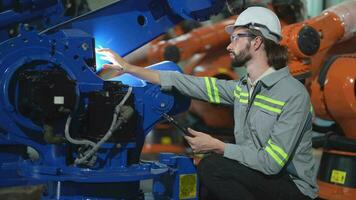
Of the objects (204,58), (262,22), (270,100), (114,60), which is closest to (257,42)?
(262,22)

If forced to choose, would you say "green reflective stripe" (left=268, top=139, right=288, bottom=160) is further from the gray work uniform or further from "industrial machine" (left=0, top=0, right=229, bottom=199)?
"industrial machine" (left=0, top=0, right=229, bottom=199)

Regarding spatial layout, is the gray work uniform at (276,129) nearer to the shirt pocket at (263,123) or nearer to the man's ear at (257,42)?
the shirt pocket at (263,123)

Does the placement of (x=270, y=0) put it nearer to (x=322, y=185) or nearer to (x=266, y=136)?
(x=322, y=185)

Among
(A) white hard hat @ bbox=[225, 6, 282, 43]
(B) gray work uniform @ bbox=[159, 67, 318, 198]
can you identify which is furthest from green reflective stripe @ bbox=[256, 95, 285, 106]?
(A) white hard hat @ bbox=[225, 6, 282, 43]

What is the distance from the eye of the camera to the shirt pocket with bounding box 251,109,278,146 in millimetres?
2535

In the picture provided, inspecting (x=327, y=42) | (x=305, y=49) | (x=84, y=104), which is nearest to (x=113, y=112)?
(x=84, y=104)

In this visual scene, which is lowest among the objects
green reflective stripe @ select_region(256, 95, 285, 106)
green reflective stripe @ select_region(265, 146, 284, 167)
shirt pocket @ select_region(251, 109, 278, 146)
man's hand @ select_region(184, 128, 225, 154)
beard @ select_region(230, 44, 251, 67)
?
green reflective stripe @ select_region(265, 146, 284, 167)

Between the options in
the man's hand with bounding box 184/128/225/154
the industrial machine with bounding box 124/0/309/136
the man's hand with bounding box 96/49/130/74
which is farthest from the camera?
the industrial machine with bounding box 124/0/309/136

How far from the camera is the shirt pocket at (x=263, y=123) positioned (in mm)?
2535

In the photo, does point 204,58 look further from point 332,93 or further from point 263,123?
point 263,123

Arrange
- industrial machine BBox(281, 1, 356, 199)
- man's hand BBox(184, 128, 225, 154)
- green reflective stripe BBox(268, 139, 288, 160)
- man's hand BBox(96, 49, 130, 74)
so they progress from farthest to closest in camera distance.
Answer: industrial machine BBox(281, 1, 356, 199)
man's hand BBox(96, 49, 130, 74)
man's hand BBox(184, 128, 225, 154)
green reflective stripe BBox(268, 139, 288, 160)

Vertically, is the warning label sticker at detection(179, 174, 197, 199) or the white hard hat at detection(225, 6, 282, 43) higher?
the white hard hat at detection(225, 6, 282, 43)

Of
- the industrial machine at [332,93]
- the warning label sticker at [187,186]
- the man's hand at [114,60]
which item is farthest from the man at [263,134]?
the industrial machine at [332,93]

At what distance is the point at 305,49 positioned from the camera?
350 cm
